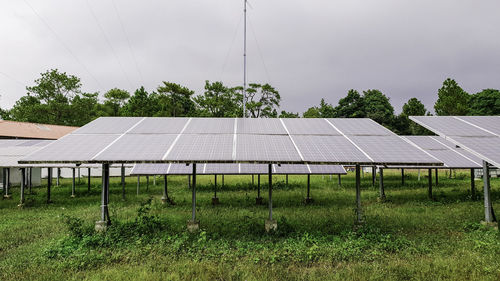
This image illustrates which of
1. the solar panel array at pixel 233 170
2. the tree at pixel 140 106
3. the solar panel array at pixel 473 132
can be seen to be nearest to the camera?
the solar panel array at pixel 473 132

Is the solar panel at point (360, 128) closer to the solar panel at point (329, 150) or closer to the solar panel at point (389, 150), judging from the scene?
the solar panel at point (389, 150)

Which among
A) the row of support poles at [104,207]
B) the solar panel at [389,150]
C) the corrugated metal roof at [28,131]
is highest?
the corrugated metal roof at [28,131]

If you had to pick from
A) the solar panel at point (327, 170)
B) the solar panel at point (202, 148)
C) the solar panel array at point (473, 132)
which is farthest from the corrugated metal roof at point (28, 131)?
the solar panel array at point (473, 132)

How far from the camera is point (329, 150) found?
27.7 feet

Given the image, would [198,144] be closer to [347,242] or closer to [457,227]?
[347,242]

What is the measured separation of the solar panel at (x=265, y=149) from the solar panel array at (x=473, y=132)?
17.5ft

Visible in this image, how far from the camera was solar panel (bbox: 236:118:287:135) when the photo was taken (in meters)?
10.1

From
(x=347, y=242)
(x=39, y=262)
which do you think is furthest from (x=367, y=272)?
(x=39, y=262)

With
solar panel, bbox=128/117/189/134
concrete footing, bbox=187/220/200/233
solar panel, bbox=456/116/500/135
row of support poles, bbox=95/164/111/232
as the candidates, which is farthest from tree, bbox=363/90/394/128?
row of support poles, bbox=95/164/111/232

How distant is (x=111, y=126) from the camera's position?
10805 mm

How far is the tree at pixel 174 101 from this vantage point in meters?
50.1

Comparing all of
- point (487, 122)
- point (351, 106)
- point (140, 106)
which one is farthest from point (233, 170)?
point (351, 106)

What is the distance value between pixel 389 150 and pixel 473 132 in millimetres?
4104

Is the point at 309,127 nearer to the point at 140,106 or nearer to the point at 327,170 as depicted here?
the point at 327,170
